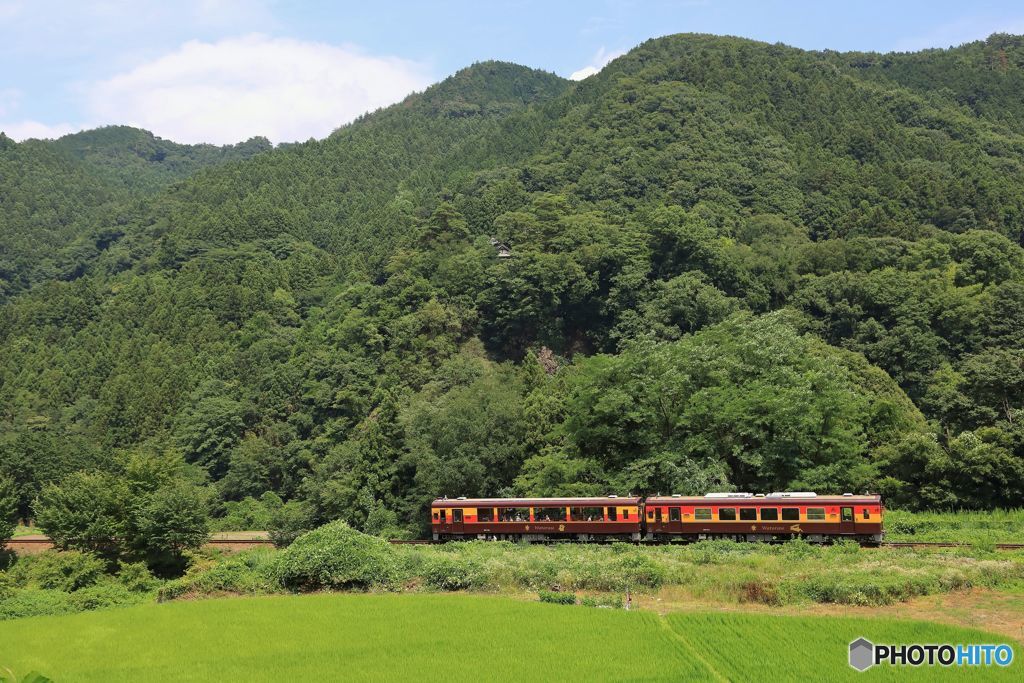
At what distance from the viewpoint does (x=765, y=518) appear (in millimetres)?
32688

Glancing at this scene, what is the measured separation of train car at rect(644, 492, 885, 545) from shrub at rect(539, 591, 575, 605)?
870 centimetres

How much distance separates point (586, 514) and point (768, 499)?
21.5 feet

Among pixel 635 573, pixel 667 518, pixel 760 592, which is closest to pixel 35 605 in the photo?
pixel 635 573

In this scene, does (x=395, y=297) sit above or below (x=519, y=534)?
→ above

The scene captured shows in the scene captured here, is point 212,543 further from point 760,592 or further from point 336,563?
point 760,592

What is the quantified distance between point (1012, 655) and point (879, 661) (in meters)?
2.61

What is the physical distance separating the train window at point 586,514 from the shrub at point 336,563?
7207 millimetres

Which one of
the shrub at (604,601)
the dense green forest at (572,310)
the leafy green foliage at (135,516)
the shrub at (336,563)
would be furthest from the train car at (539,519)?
the leafy green foliage at (135,516)

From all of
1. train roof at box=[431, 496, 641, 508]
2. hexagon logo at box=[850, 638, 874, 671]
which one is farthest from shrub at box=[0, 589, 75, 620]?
hexagon logo at box=[850, 638, 874, 671]

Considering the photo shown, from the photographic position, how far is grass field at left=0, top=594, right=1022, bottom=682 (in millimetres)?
20266

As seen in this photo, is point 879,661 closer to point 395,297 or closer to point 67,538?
point 67,538

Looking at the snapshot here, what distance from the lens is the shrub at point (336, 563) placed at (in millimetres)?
29828

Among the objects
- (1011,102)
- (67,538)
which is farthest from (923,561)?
(1011,102)

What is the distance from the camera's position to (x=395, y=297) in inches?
2768
